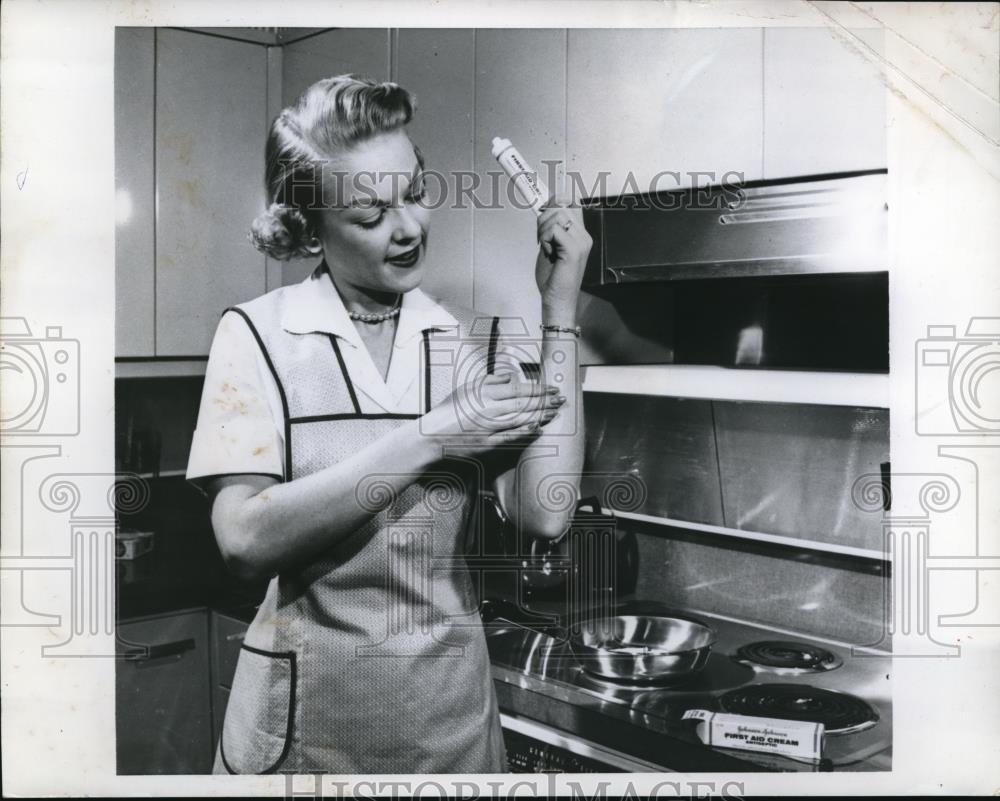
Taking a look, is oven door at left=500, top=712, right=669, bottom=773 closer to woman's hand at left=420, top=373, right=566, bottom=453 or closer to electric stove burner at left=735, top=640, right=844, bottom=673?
electric stove burner at left=735, top=640, right=844, bottom=673

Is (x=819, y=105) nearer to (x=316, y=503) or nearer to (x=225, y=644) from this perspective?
(x=316, y=503)

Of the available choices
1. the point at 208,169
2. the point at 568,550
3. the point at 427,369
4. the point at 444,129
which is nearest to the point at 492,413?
the point at 427,369

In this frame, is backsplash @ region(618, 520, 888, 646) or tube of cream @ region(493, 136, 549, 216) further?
backsplash @ region(618, 520, 888, 646)

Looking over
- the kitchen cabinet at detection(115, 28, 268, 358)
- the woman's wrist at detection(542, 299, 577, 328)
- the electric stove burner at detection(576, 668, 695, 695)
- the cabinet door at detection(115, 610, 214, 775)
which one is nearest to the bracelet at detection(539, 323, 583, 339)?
the woman's wrist at detection(542, 299, 577, 328)

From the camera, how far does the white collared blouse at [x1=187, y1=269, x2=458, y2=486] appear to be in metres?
1.04

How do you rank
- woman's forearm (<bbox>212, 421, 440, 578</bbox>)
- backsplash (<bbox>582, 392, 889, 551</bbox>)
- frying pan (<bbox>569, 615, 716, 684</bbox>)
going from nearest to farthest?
1. woman's forearm (<bbox>212, 421, 440, 578</bbox>)
2. frying pan (<bbox>569, 615, 716, 684</bbox>)
3. backsplash (<bbox>582, 392, 889, 551</bbox>)

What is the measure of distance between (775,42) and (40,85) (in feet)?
2.86

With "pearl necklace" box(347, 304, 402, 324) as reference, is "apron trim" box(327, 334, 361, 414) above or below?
below

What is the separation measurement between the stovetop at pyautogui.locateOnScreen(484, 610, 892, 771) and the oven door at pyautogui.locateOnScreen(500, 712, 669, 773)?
0.04 meters

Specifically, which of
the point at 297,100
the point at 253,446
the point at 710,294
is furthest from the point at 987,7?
the point at 253,446

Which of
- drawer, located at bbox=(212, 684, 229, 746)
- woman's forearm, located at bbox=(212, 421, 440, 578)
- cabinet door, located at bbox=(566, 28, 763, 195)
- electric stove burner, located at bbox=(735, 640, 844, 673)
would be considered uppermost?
cabinet door, located at bbox=(566, 28, 763, 195)

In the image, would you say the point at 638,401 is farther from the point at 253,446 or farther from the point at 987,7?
the point at 987,7

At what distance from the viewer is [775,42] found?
3.56 ft

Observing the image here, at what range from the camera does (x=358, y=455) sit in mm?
1040
